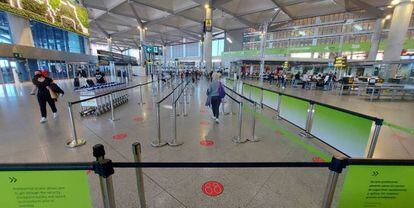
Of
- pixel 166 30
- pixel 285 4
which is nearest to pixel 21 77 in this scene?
pixel 166 30

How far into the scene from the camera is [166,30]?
40.6 meters

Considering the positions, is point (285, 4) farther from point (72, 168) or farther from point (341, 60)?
point (72, 168)

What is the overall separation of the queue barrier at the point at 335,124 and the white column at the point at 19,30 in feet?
76.1

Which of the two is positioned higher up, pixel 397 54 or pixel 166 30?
pixel 166 30

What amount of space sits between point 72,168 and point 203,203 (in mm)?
1653

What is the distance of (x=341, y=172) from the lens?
1.32 m

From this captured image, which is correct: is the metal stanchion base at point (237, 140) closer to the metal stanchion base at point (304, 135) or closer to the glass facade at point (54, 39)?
the metal stanchion base at point (304, 135)

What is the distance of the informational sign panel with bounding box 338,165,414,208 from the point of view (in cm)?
130

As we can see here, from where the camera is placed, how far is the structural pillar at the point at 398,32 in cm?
1397

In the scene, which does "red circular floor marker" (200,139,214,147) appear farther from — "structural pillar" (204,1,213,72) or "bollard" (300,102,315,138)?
"structural pillar" (204,1,213,72)

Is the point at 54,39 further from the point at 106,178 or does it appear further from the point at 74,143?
the point at 106,178

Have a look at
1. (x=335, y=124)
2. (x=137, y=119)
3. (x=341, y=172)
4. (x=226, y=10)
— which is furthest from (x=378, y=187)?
(x=226, y=10)

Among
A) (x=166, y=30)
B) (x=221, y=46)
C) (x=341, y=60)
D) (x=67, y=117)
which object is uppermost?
(x=166, y=30)

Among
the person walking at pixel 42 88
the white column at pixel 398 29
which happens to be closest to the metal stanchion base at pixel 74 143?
the person walking at pixel 42 88
